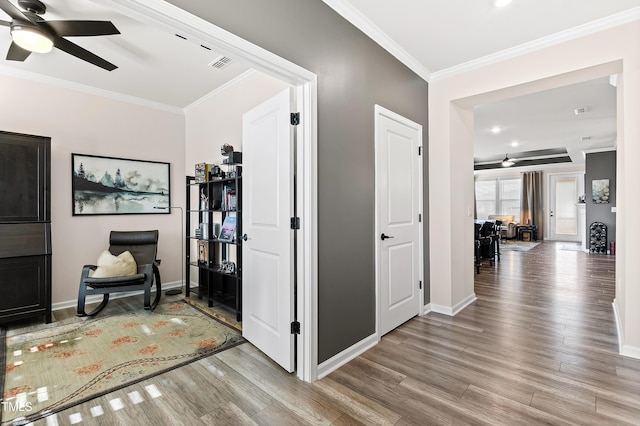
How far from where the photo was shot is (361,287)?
8.56 feet

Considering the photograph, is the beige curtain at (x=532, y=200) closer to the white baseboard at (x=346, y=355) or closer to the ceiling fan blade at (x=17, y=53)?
the white baseboard at (x=346, y=355)

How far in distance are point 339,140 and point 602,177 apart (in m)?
9.15

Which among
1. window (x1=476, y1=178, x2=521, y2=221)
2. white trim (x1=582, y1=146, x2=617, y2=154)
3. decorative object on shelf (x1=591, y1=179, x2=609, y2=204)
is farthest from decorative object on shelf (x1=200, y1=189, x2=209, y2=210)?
window (x1=476, y1=178, x2=521, y2=221)

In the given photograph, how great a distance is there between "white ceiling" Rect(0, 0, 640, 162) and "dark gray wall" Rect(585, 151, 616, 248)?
392 centimetres

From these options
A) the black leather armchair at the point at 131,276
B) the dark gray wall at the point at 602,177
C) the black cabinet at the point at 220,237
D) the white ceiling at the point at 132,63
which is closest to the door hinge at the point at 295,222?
the black cabinet at the point at 220,237

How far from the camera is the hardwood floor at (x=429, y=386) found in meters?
1.77

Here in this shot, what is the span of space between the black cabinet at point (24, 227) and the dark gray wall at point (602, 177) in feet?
37.3

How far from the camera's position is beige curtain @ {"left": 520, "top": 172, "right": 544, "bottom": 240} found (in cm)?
1088

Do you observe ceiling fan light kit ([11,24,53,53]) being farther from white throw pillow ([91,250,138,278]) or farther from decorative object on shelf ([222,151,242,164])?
white throw pillow ([91,250,138,278])

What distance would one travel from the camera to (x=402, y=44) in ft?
9.75

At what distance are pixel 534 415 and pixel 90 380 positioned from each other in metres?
2.96

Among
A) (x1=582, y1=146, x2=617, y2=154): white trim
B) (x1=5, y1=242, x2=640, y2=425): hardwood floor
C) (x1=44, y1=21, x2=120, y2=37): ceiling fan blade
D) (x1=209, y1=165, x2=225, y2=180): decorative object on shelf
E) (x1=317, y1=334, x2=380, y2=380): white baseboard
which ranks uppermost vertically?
(x1=582, y1=146, x2=617, y2=154): white trim

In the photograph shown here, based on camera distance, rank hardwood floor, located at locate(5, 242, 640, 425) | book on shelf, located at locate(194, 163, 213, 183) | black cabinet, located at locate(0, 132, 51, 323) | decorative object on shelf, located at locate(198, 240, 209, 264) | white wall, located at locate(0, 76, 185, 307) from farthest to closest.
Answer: decorative object on shelf, located at locate(198, 240, 209, 264) < book on shelf, located at locate(194, 163, 213, 183) < white wall, located at locate(0, 76, 185, 307) < black cabinet, located at locate(0, 132, 51, 323) < hardwood floor, located at locate(5, 242, 640, 425)

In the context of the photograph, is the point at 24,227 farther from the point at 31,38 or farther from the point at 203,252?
the point at 31,38
